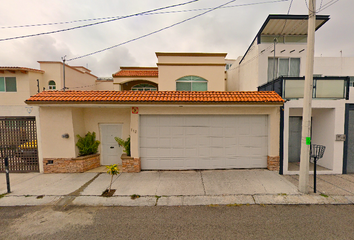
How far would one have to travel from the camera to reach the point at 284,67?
36.7 ft

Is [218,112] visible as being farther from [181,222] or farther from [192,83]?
[192,83]

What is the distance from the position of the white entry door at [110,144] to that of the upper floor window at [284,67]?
1082 centimetres

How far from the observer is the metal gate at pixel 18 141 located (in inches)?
281

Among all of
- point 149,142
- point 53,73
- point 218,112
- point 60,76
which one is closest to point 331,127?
point 218,112

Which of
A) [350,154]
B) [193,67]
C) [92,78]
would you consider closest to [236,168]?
[350,154]

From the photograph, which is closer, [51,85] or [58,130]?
[58,130]

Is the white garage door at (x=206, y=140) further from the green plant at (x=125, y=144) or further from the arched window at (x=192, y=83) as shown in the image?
the arched window at (x=192, y=83)

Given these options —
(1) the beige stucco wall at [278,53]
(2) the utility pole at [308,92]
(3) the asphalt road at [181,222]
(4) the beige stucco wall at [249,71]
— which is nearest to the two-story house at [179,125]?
(2) the utility pole at [308,92]

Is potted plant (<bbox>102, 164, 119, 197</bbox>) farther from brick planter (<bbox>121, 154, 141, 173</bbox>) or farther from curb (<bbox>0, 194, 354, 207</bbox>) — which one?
brick planter (<bbox>121, 154, 141, 173</bbox>)

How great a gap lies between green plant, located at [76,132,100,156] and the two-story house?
1.03 ft

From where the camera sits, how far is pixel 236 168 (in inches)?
291

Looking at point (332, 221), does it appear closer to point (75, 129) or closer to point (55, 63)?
point (75, 129)

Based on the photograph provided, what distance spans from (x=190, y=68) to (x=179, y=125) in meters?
7.89

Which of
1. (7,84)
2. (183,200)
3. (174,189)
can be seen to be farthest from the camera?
(7,84)
